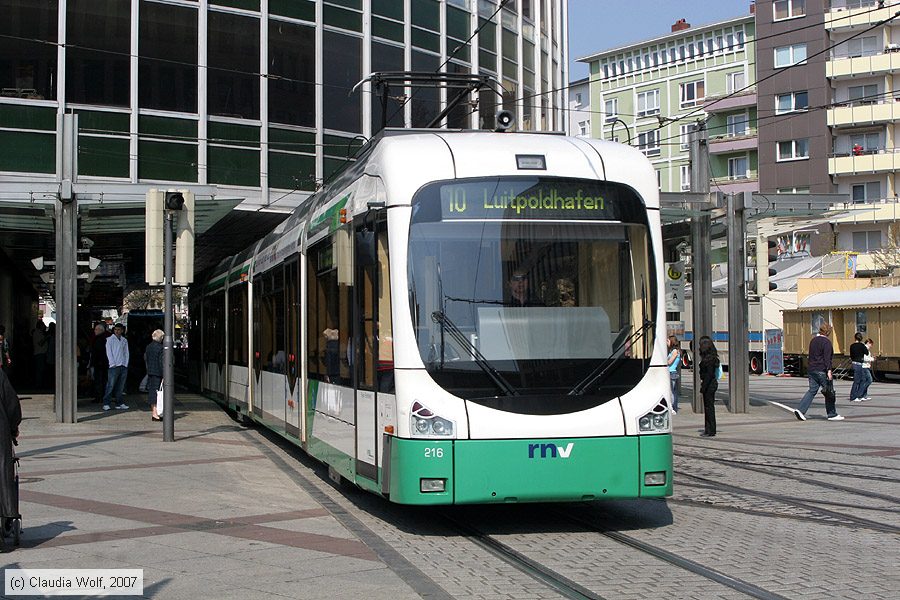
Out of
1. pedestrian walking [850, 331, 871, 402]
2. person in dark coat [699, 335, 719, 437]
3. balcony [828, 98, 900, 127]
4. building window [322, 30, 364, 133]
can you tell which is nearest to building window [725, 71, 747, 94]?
balcony [828, 98, 900, 127]

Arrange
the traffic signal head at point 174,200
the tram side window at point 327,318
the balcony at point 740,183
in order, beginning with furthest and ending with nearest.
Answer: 1. the balcony at point 740,183
2. the traffic signal head at point 174,200
3. the tram side window at point 327,318

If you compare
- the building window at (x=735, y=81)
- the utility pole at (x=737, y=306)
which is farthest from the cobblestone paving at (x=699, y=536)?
the building window at (x=735, y=81)

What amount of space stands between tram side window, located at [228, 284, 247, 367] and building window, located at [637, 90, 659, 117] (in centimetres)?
5893

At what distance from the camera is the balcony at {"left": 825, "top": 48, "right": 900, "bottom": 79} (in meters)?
61.5

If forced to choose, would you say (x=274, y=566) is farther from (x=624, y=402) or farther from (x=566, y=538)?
(x=624, y=402)

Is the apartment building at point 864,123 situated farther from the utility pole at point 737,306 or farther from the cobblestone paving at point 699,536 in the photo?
the cobblestone paving at point 699,536

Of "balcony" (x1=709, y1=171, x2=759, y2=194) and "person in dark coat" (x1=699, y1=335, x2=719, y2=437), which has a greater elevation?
"balcony" (x1=709, y1=171, x2=759, y2=194)

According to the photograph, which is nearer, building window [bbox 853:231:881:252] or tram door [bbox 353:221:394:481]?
tram door [bbox 353:221:394:481]

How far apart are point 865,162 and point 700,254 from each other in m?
43.2

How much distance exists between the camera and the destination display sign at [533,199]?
902 centimetres

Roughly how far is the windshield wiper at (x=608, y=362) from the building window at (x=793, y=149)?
59038mm

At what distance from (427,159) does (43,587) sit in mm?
4285

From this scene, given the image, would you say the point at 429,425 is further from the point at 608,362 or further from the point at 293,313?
the point at 293,313

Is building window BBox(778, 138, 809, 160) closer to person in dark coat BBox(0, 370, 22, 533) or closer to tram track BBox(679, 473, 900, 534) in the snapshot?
tram track BBox(679, 473, 900, 534)
